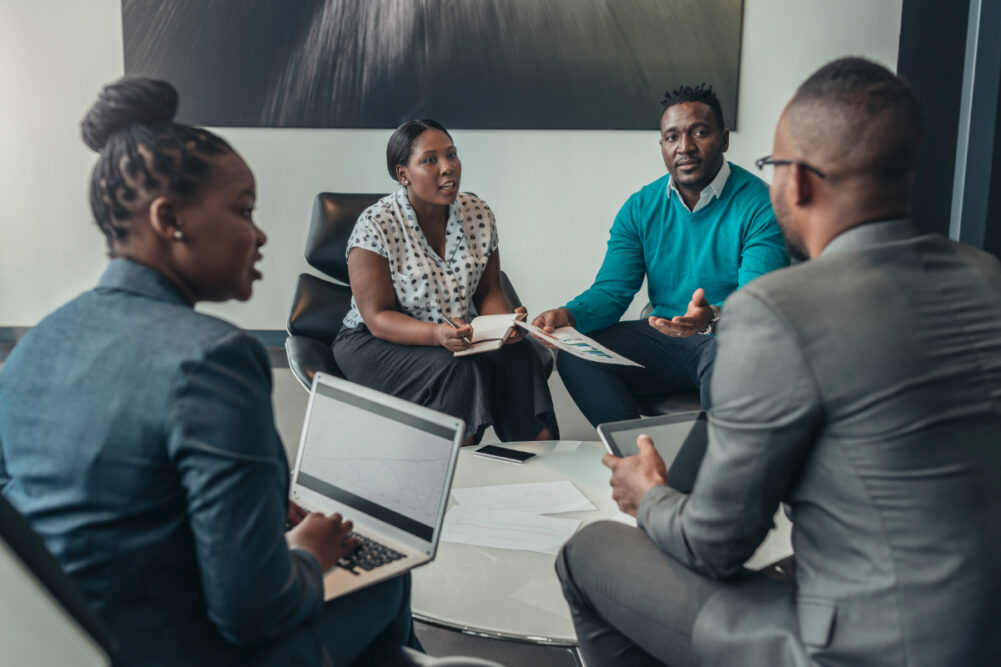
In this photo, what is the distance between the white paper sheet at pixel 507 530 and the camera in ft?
4.73

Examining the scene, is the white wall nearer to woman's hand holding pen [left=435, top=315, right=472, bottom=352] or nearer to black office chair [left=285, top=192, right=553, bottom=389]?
black office chair [left=285, top=192, right=553, bottom=389]

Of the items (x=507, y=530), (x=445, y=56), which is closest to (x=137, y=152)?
Answer: (x=507, y=530)

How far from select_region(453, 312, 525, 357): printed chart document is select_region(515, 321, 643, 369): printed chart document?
0.13ft

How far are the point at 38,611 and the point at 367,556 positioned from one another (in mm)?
648

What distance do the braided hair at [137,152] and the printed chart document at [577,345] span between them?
4.17 feet

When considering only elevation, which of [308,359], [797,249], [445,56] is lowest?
[308,359]

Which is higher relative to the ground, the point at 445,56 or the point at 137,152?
the point at 445,56

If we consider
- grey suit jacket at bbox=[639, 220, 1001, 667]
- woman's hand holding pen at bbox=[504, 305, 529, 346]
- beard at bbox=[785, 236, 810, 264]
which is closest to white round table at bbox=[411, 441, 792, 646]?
grey suit jacket at bbox=[639, 220, 1001, 667]

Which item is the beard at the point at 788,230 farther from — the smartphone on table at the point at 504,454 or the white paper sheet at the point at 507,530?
the smartphone on table at the point at 504,454

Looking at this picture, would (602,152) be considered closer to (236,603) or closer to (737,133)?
(737,133)

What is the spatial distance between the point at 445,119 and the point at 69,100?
1839 mm

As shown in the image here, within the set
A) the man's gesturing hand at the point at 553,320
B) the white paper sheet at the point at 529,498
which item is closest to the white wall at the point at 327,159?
the man's gesturing hand at the point at 553,320

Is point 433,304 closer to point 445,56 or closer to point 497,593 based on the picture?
point 497,593

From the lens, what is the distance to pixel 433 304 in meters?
2.54
